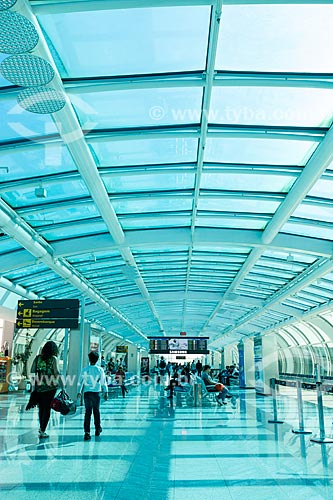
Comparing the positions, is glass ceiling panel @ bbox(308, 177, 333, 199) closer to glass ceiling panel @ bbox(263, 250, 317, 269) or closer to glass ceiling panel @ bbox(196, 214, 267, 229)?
glass ceiling panel @ bbox(196, 214, 267, 229)

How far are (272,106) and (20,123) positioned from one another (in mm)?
3703

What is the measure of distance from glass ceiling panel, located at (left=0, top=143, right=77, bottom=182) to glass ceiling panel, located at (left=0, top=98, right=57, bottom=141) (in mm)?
230

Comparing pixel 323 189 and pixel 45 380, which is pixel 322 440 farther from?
pixel 45 380

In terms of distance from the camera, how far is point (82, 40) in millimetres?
5480

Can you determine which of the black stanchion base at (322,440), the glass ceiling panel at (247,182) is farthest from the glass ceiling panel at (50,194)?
the black stanchion base at (322,440)

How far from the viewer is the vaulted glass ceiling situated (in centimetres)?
526

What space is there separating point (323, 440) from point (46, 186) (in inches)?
276

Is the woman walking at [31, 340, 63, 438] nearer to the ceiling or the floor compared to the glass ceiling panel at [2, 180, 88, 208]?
nearer to the floor

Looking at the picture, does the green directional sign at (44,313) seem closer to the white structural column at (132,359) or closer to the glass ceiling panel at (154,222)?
the glass ceiling panel at (154,222)

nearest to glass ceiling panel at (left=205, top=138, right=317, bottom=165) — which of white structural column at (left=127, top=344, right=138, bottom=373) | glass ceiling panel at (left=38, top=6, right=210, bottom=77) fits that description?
glass ceiling panel at (left=38, top=6, right=210, bottom=77)

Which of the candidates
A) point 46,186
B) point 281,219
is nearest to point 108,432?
point 46,186

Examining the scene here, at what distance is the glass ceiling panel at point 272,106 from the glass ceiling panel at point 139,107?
1.17 ft

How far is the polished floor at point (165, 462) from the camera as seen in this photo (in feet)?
17.2

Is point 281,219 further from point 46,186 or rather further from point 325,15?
point 325,15
